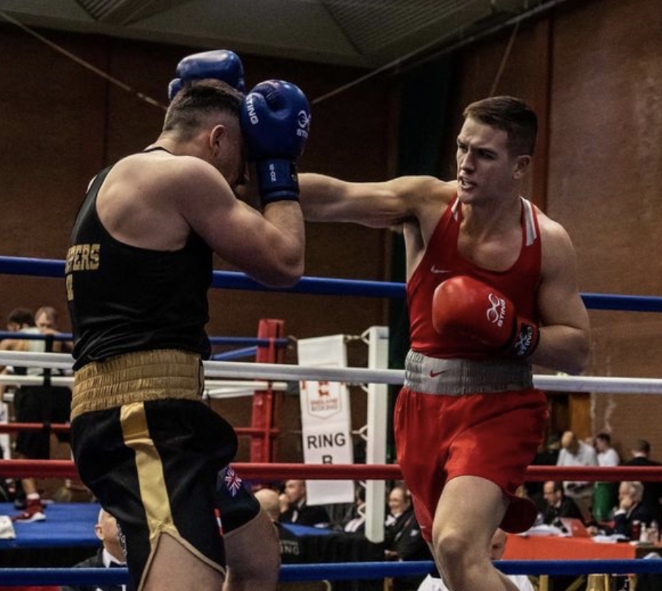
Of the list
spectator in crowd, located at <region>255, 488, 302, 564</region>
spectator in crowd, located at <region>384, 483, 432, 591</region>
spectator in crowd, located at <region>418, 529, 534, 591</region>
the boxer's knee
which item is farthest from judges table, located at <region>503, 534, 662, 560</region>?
the boxer's knee

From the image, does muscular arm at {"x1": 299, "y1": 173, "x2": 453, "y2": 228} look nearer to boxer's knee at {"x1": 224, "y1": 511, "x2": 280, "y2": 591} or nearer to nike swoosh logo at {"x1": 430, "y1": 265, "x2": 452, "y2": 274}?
nike swoosh logo at {"x1": 430, "y1": 265, "x2": 452, "y2": 274}

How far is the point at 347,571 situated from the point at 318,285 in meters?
0.67

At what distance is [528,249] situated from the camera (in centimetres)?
269

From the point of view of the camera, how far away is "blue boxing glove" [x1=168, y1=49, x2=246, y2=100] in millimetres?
2344

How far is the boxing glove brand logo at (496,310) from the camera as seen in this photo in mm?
2473

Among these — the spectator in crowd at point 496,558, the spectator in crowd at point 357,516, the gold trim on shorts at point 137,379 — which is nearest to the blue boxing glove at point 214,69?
the gold trim on shorts at point 137,379

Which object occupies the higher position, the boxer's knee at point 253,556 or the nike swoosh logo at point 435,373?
the nike swoosh logo at point 435,373

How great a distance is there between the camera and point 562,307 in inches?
106

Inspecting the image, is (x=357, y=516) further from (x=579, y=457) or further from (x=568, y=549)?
(x=579, y=457)

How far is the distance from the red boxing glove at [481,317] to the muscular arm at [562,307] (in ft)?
0.30

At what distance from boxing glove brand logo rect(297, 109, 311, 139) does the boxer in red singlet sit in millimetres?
422

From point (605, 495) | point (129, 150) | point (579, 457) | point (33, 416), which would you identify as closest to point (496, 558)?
point (33, 416)

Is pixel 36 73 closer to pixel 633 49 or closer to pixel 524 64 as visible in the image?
pixel 524 64

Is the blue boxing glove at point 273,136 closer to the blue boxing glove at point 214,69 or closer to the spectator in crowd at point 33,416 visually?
the blue boxing glove at point 214,69
